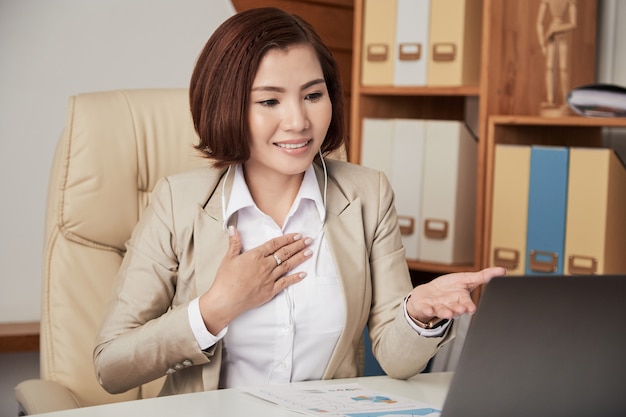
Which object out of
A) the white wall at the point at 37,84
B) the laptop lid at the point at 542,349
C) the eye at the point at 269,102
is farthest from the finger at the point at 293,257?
the white wall at the point at 37,84

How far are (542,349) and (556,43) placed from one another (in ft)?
5.94

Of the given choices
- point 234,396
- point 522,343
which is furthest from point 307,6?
point 522,343

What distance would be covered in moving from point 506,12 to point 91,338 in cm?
143

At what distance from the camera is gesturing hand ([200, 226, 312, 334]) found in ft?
4.51

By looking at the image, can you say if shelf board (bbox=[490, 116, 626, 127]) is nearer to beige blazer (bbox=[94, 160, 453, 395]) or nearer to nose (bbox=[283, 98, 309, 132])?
beige blazer (bbox=[94, 160, 453, 395])

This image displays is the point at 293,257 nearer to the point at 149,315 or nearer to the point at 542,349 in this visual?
the point at 149,315

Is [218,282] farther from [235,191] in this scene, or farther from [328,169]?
[328,169]

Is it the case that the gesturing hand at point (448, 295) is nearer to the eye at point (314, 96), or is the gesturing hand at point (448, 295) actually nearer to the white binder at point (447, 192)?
the eye at point (314, 96)

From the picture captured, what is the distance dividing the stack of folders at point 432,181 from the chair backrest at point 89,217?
3.21 ft

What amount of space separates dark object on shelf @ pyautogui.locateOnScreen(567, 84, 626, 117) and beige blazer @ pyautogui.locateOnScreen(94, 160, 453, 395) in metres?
0.83

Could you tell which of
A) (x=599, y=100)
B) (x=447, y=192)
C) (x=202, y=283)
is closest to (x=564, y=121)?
(x=599, y=100)

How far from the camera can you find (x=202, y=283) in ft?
4.88

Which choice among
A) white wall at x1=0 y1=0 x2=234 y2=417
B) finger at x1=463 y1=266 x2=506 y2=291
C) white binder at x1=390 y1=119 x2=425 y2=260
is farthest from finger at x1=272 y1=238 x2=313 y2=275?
white wall at x1=0 y1=0 x2=234 y2=417

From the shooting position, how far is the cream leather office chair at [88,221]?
5.60 ft
